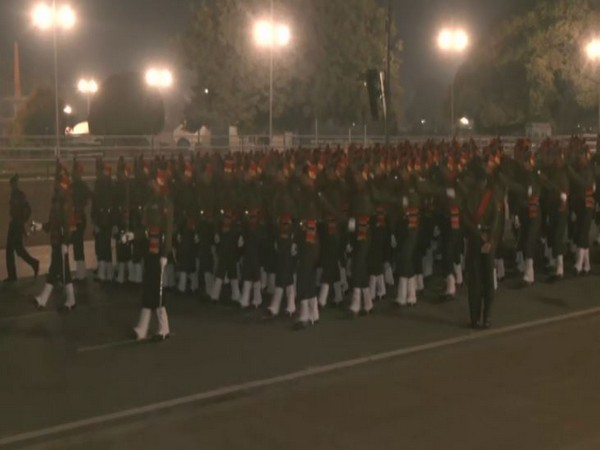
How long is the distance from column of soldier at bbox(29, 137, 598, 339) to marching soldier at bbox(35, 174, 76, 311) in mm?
20

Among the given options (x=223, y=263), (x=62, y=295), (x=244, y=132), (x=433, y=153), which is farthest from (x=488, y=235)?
(x=244, y=132)

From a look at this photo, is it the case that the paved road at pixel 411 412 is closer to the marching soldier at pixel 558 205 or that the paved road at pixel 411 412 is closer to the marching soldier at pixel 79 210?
the marching soldier at pixel 558 205

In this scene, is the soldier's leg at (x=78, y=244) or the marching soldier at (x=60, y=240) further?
the soldier's leg at (x=78, y=244)

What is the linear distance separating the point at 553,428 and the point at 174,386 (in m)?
3.78

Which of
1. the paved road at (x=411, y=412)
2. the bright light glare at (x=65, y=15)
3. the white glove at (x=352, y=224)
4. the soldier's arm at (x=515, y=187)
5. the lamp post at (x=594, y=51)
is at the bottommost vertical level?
the paved road at (x=411, y=412)

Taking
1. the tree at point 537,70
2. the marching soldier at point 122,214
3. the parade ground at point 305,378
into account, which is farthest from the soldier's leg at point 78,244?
the tree at point 537,70

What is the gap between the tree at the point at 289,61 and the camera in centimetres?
5578

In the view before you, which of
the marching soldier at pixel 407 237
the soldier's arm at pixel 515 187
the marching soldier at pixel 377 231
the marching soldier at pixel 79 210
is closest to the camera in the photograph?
the marching soldier at pixel 377 231

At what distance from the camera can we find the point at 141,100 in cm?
4884

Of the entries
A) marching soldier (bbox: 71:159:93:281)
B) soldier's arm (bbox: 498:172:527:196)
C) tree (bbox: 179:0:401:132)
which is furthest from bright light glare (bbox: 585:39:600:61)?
marching soldier (bbox: 71:159:93:281)

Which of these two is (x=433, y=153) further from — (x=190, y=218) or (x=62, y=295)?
(x=62, y=295)

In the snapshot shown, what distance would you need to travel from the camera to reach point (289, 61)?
5722 centimetres

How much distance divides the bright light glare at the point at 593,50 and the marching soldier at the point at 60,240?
128 ft

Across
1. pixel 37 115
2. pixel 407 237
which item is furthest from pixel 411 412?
pixel 37 115
